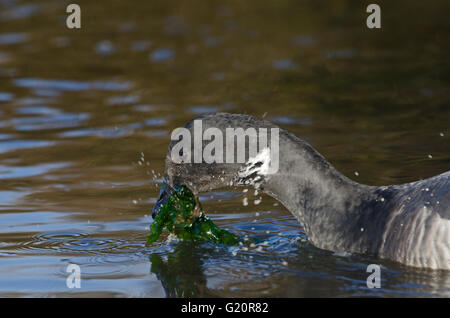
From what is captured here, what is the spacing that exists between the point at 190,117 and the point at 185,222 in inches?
177

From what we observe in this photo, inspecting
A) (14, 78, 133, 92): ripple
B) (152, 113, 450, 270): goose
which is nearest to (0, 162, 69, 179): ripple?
(152, 113, 450, 270): goose

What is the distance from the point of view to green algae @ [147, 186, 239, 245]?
6766 mm

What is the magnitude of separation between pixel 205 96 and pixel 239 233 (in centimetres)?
542

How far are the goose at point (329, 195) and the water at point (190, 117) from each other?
0.14 metres

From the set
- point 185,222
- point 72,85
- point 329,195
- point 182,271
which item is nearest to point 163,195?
point 185,222

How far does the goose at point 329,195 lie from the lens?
6.12 m

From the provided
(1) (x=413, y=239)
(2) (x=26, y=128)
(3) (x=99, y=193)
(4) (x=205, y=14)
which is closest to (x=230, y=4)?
(4) (x=205, y=14)

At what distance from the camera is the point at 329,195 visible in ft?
20.8

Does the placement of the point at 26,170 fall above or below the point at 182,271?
above

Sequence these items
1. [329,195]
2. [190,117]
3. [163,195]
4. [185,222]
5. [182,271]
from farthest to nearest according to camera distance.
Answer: [190,117] → [185,222] → [163,195] → [182,271] → [329,195]

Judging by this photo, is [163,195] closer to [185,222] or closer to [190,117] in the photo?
[185,222]

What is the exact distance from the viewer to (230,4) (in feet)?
59.8

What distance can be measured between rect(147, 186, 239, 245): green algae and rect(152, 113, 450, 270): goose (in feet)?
0.86
